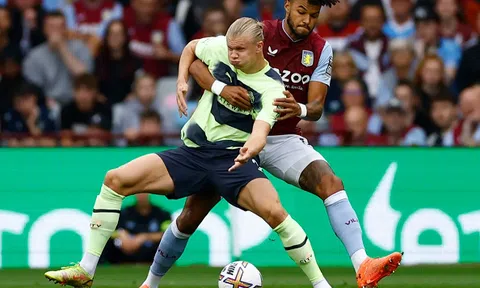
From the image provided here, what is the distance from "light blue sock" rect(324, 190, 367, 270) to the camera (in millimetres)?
8969

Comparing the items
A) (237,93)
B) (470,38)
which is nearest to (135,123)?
(470,38)

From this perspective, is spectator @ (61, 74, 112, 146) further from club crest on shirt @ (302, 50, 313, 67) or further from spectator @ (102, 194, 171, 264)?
club crest on shirt @ (302, 50, 313, 67)

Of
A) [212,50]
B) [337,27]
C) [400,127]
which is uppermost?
[337,27]

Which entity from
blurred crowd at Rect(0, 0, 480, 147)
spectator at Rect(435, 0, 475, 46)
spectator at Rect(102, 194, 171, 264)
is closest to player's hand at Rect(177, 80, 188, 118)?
spectator at Rect(102, 194, 171, 264)

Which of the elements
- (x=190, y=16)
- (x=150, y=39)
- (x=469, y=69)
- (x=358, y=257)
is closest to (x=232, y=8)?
(x=190, y=16)

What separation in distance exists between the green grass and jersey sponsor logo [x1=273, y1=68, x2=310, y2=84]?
2161 mm

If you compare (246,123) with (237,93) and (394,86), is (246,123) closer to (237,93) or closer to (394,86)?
(237,93)

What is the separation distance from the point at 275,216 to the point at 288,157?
1.12 metres

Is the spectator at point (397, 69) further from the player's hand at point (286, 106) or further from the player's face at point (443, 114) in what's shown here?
the player's hand at point (286, 106)

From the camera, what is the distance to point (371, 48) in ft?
52.0

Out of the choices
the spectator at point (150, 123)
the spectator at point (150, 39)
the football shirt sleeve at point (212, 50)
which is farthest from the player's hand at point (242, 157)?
the spectator at point (150, 39)

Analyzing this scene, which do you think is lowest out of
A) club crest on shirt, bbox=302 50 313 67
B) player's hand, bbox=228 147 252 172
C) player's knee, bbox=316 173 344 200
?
player's knee, bbox=316 173 344 200

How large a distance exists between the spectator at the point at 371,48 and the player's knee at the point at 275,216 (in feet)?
24.9

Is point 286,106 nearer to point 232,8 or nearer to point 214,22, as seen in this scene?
point 214,22
